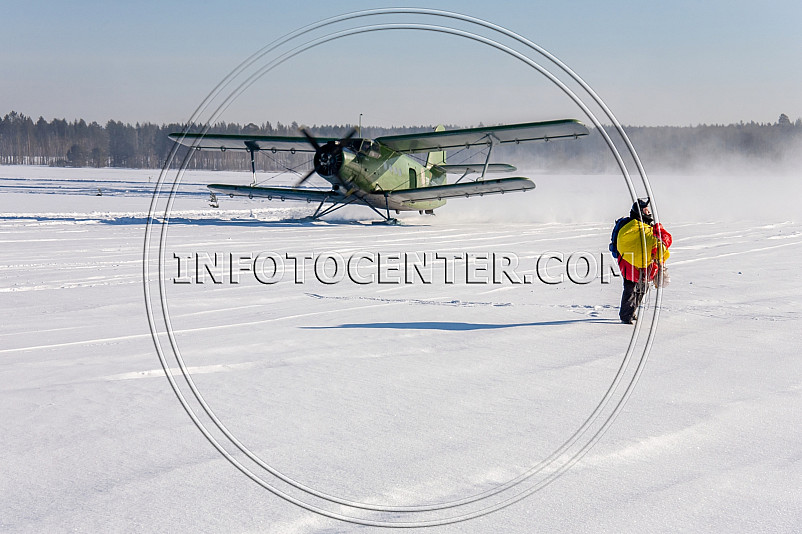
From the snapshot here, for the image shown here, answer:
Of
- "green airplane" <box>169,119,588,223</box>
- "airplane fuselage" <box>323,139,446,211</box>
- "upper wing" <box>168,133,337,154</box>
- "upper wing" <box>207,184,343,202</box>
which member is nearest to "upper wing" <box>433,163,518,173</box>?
"airplane fuselage" <box>323,139,446,211</box>

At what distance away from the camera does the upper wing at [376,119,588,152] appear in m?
18.8

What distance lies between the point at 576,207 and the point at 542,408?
30572 millimetres

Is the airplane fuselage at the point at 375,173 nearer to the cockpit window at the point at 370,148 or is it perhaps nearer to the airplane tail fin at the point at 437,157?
the cockpit window at the point at 370,148

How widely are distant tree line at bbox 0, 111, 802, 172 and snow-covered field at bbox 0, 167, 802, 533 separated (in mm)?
29935

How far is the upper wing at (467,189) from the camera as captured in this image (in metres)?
20.8

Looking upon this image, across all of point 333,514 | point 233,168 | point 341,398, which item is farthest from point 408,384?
point 233,168

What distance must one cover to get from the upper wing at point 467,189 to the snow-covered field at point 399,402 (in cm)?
1054

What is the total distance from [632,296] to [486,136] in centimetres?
1433

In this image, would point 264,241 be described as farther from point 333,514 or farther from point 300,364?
point 333,514

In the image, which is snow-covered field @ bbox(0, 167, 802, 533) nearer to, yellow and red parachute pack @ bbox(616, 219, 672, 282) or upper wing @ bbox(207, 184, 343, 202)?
yellow and red parachute pack @ bbox(616, 219, 672, 282)

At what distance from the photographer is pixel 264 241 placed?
16.3m

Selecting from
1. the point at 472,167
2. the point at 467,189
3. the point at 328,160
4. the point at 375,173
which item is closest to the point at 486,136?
the point at 467,189

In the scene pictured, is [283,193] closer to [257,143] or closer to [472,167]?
[257,143]

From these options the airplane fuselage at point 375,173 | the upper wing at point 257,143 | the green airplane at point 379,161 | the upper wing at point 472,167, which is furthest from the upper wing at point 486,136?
the upper wing at point 472,167
